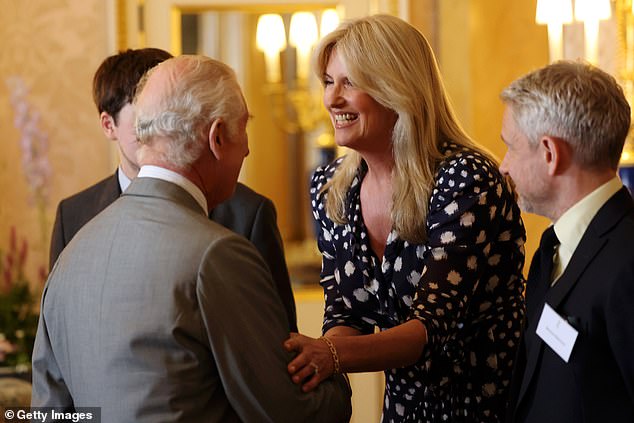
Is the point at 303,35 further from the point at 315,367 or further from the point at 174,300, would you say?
the point at 174,300

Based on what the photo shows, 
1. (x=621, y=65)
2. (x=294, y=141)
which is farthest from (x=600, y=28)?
(x=294, y=141)

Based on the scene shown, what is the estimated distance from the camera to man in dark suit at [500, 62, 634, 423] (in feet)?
6.35

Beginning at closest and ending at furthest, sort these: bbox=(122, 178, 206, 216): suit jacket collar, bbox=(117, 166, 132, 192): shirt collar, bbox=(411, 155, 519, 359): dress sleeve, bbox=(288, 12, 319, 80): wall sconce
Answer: bbox=(122, 178, 206, 216): suit jacket collar, bbox=(411, 155, 519, 359): dress sleeve, bbox=(117, 166, 132, 192): shirt collar, bbox=(288, 12, 319, 80): wall sconce

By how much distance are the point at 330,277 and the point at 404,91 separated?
25.3 inches

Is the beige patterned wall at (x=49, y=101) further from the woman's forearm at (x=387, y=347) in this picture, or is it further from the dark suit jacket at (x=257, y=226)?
the woman's forearm at (x=387, y=347)

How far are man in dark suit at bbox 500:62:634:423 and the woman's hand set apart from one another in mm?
469

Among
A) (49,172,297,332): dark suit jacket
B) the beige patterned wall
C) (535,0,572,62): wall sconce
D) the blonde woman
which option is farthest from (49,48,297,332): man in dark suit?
(535,0,572,62): wall sconce

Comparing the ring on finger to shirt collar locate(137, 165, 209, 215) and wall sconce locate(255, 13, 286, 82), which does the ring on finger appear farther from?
wall sconce locate(255, 13, 286, 82)

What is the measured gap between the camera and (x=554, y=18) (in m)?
5.18

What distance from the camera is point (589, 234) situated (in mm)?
2049

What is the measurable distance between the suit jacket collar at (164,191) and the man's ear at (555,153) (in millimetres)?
800

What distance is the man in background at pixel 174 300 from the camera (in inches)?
74.2

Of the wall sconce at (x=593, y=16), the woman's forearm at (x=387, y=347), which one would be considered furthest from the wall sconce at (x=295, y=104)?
the woman's forearm at (x=387, y=347)

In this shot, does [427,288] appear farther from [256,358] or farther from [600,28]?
[600,28]
